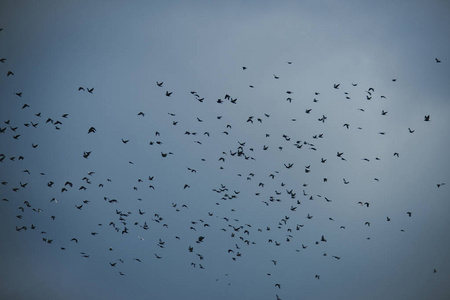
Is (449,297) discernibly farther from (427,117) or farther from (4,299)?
(4,299)

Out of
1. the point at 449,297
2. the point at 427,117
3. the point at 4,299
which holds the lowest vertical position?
the point at 449,297

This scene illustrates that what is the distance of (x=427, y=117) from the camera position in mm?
29125

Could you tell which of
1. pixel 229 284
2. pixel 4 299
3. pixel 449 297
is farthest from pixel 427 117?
pixel 229 284

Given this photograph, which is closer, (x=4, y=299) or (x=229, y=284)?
(x=4, y=299)

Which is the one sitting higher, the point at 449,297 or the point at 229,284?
the point at 229,284

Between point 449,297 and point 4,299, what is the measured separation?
83502mm

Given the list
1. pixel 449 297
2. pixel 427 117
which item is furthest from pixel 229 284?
pixel 427 117

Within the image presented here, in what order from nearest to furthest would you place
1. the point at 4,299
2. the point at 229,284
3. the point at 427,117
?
the point at 427,117 → the point at 4,299 → the point at 229,284

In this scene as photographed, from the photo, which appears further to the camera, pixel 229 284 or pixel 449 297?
pixel 229 284

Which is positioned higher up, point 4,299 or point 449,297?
point 4,299

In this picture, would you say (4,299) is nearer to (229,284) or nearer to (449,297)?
(229,284)

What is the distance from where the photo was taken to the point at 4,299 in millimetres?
64938

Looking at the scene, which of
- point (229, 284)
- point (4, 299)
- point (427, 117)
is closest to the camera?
point (427, 117)

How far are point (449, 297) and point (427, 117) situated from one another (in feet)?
177
